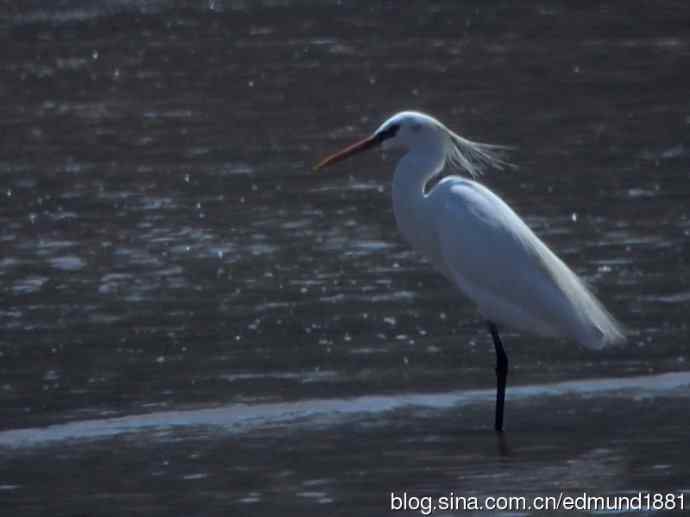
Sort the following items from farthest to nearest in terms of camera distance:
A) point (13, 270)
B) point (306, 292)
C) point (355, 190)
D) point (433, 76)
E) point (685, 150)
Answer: point (433, 76) < point (685, 150) < point (355, 190) < point (13, 270) < point (306, 292)

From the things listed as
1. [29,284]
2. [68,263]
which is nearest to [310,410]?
[29,284]

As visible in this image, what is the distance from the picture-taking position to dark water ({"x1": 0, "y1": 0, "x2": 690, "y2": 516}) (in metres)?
7.65

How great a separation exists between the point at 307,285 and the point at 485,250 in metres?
2.36

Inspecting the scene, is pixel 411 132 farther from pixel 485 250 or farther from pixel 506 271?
pixel 506 271

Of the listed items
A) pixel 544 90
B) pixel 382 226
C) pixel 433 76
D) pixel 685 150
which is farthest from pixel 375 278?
pixel 433 76

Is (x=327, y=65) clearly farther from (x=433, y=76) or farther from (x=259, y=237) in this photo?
(x=259, y=237)

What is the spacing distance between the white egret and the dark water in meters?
0.32

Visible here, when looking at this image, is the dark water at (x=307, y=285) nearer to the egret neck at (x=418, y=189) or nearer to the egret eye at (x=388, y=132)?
the egret neck at (x=418, y=189)

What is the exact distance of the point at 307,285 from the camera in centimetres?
1117

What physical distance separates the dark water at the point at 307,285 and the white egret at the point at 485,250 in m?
0.32

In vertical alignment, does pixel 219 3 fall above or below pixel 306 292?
above

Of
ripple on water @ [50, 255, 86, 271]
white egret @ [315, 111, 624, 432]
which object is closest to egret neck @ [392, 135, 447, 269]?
white egret @ [315, 111, 624, 432]

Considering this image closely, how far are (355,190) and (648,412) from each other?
583cm

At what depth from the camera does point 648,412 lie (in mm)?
8289
